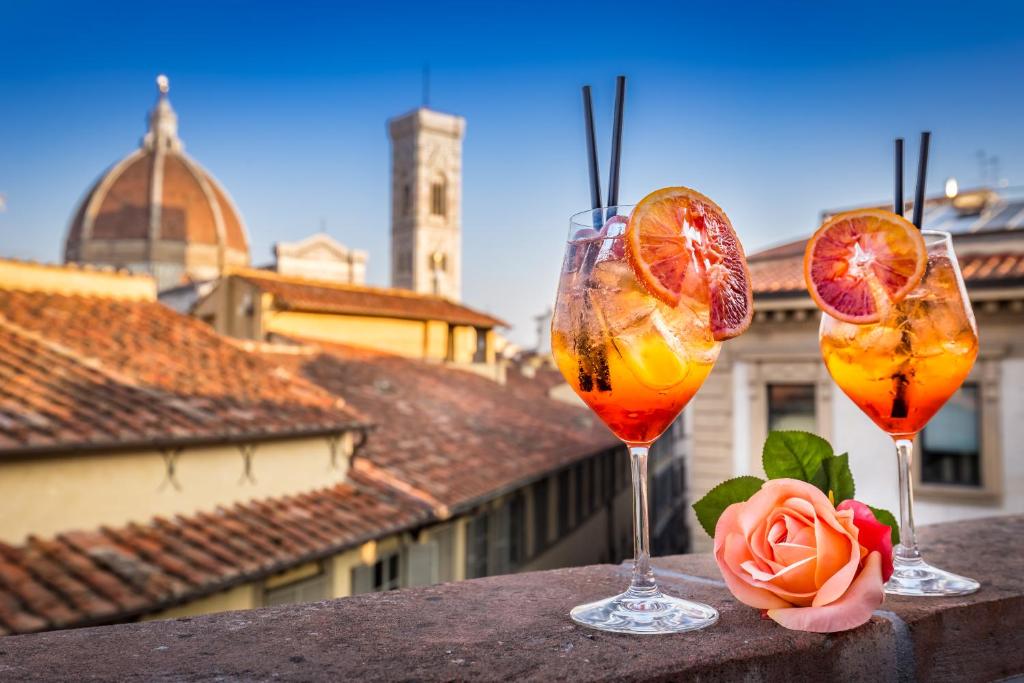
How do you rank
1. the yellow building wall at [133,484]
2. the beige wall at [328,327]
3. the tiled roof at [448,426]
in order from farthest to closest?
the beige wall at [328,327] < the tiled roof at [448,426] < the yellow building wall at [133,484]

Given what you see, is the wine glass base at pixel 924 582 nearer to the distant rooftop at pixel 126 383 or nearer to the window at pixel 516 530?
the distant rooftop at pixel 126 383

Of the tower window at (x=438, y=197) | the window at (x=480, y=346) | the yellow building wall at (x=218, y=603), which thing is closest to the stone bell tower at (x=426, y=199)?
the tower window at (x=438, y=197)

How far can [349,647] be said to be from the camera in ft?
3.35

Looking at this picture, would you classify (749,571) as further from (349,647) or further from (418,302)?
(418,302)

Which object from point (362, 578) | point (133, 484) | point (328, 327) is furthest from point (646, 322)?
point (328, 327)

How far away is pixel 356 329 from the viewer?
20.7m

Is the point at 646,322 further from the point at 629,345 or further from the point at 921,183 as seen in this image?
the point at 921,183

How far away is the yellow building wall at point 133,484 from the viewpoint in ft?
20.0

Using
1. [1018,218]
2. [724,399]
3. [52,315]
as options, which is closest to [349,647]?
[52,315]

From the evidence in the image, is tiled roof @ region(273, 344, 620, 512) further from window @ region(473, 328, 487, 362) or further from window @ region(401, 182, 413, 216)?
window @ region(401, 182, 413, 216)

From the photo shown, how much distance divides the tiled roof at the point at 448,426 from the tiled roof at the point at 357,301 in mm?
1597

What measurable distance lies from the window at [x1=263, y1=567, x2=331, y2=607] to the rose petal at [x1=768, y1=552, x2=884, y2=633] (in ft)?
22.3

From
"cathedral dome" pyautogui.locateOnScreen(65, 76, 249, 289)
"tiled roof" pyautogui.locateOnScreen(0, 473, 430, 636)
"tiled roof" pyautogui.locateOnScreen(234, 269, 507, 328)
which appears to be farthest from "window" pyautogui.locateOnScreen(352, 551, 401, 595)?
"cathedral dome" pyautogui.locateOnScreen(65, 76, 249, 289)

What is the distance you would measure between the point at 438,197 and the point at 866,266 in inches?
2450
